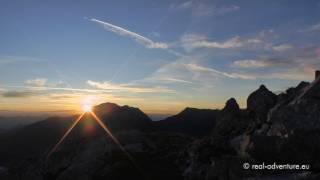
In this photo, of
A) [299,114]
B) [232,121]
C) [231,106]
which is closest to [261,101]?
[232,121]

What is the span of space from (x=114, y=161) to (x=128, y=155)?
5701 millimetres

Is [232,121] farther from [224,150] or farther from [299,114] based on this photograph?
[299,114]

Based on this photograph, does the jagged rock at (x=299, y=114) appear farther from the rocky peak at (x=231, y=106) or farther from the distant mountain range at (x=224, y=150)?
the rocky peak at (x=231, y=106)

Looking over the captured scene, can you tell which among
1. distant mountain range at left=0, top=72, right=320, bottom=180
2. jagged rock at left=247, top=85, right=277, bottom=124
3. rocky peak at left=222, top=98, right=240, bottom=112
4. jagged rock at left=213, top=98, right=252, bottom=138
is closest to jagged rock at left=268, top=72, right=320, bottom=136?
distant mountain range at left=0, top=72, right=320, bottom=180

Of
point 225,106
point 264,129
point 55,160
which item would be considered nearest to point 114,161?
point 55,160

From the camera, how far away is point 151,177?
6969cm

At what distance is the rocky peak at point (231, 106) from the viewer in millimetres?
78050

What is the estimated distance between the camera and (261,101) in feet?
217

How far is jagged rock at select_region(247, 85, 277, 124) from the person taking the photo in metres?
64.3

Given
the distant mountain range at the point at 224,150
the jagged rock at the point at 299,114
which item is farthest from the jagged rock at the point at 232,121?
the jagged rock at the point at 299,114

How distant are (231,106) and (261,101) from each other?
13.8 metres

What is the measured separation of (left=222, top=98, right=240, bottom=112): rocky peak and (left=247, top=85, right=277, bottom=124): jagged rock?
330 inches

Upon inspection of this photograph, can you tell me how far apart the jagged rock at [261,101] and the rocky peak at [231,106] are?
838 cm

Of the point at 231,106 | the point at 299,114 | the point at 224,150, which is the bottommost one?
the point at 224,150
